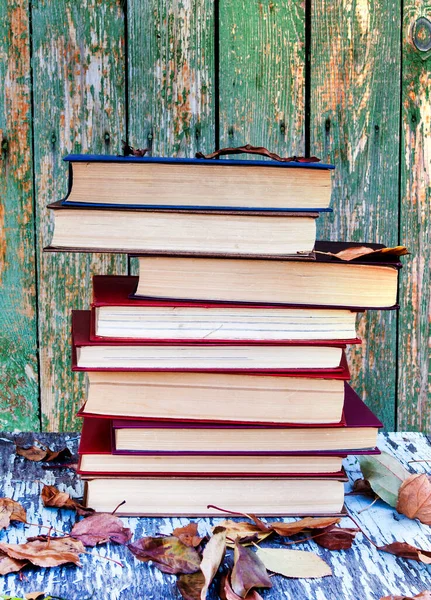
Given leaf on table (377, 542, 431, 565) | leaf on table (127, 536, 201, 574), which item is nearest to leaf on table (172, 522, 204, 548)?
leaf on table (127, 536, 201, 574)

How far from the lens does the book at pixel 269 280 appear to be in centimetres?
98

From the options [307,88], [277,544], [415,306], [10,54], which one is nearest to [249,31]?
[307,88]

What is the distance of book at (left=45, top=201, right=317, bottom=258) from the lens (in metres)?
0.97

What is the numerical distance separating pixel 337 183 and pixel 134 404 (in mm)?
732

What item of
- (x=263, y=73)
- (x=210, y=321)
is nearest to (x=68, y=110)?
(x=263, y=73)

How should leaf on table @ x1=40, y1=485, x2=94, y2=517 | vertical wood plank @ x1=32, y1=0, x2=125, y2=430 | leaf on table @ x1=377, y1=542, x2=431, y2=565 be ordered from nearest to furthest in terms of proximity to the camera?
leaf on table @ x1=377, y1=542, x2=431, y2=565 → leaf on table @ x1=40, y1=485, x2=94, y2=517 → vertical wood plank @ x1=32, y1=0, x2=125, y2=430

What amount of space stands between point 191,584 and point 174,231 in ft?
1.42

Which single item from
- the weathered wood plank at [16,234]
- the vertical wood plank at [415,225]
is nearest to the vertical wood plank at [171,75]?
the weathered wood plank at [16,234]

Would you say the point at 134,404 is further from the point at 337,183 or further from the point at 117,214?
the point at 337,183

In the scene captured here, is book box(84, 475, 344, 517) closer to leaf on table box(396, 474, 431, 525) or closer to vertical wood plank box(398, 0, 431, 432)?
leaf on table box(396, 474, 431, 525)

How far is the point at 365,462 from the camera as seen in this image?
3.65ft

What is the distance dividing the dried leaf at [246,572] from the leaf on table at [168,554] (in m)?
0.05

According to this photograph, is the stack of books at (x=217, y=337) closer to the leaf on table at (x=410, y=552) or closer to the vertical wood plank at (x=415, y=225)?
the leaf on table at (x=410, y=552)

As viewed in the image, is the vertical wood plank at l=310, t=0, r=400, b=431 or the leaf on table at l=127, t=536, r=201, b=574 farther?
the vertical wood plank at l=310, t=0, r=400, b=431
